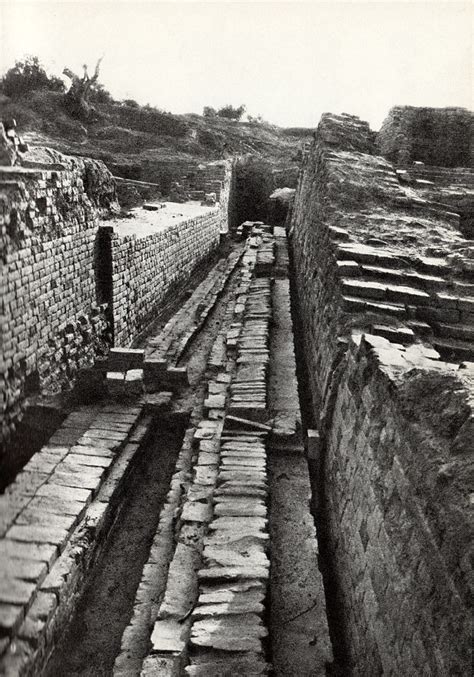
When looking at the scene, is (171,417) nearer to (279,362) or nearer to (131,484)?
(131,484)

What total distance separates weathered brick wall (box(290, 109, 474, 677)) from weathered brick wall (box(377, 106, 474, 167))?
18.3 feet

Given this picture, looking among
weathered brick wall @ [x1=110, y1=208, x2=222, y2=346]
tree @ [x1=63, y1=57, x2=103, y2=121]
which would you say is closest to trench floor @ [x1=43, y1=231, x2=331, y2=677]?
weathered brick wall @ [x1=110, y1=208, x2=222, y2=346]

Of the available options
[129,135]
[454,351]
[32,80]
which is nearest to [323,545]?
[454,351]

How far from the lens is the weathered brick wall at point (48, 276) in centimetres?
563

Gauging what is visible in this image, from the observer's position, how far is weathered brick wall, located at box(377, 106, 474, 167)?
11172 mm

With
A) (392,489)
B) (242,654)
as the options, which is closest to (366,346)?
(392,489)

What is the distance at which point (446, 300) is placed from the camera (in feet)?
15.0

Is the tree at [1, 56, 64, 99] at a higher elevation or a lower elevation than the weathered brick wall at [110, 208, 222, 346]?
higher

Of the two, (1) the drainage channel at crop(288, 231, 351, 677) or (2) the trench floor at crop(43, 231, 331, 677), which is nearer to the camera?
(2) the trench floor at crop(43, 231, 331, 677)

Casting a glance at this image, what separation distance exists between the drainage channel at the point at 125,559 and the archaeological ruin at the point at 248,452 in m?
0.02

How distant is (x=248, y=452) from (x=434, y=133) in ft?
33.3

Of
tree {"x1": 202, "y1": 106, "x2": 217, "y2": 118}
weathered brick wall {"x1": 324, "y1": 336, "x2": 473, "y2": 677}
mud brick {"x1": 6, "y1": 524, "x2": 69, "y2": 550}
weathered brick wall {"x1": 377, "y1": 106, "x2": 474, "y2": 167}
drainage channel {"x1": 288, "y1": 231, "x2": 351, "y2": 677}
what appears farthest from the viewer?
tree {"x1": 202, "y1": 106, "x2": 217, "y2": 118}

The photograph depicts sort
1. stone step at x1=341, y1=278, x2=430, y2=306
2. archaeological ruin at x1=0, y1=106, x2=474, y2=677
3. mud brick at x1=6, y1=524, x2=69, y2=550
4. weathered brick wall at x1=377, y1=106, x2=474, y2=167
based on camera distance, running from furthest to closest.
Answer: weathered brick wall at x1=377, y1=106, x2=474, y2=167
stone step at x1=341, y1=278, x2=430, y2=306
mud brick at x1=6, y1=524, x2=69, y2=550
archaeological ruin at x1=0, y1=106, x2=474, y2=677

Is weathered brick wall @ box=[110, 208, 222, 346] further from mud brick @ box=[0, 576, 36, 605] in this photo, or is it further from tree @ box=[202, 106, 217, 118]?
tree @ box=[202, 106, 217, 118]
